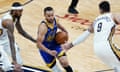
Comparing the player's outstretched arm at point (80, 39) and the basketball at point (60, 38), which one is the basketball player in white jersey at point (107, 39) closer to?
the player's outstretched arm at point (80, 39)

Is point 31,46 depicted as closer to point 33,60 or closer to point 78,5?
point 33,60

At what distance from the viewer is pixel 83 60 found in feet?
32.1

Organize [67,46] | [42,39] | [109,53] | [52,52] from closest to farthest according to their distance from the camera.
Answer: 1. [109,53]
2. [52,52]
3. [42,39]
4. [67,46]

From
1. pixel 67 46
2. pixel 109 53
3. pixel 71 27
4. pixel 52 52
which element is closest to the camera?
pixel 109 53

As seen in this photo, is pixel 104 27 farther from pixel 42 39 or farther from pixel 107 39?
pixel 42 39

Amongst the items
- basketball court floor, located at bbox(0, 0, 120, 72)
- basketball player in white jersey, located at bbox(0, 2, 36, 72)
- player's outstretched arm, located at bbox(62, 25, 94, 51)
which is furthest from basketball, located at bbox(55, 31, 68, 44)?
basketball court floor, located at bbox(0, 0, 120, 72)

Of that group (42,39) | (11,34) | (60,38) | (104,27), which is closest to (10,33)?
(11,34)

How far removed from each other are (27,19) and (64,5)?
160 centimetres

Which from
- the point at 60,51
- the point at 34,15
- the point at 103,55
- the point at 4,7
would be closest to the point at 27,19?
the point at 34,15

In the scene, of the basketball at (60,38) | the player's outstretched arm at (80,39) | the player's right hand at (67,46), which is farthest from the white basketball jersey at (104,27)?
the basketball at (60,38)

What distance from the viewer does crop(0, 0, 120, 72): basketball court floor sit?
9611mm

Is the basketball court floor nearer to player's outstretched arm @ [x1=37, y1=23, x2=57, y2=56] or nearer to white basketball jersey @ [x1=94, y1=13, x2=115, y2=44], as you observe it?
player's outstretched arm @ [x1=37, y1=23, x2=57, y2=56]

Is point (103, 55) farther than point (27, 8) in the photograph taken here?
No

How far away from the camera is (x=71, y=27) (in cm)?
1180
